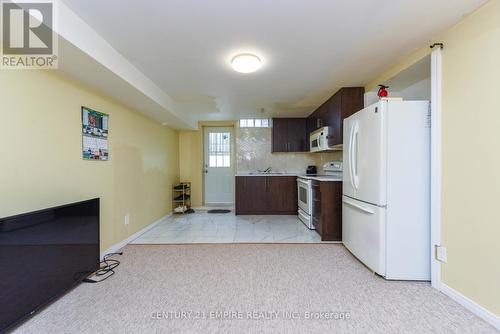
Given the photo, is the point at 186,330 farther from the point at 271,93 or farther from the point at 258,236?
the point at 271,93

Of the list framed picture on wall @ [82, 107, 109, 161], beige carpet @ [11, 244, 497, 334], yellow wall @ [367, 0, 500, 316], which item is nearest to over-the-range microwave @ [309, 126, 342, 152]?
yellow wall @ [367, 0, 500, 316]

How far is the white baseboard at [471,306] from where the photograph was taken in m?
1.46

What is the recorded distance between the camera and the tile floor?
3.16 metres

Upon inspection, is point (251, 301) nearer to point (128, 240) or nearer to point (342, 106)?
point (128, 240)

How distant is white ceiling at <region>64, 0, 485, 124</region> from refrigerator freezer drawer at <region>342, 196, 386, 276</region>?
5.02 ft

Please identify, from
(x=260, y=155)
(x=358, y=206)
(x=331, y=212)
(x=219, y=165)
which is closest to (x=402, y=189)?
(x=358, y=206)

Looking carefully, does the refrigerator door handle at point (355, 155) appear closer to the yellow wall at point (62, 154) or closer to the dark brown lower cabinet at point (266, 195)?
the dark brown lower cabinet at point (266, 195)

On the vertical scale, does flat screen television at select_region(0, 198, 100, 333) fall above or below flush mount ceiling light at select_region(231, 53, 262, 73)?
below

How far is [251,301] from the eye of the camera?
174 cm

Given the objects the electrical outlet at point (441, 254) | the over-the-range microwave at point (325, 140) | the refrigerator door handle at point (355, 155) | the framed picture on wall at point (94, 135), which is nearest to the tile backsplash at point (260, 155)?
the over-the-range microwave at point (325, 140)

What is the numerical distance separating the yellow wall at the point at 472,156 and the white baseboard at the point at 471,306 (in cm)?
3

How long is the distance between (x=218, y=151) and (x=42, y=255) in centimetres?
419

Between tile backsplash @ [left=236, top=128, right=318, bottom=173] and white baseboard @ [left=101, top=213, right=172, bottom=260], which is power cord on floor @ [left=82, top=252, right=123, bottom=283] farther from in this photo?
tile backsplash @ [left=236, top=128, right=318, bottom=173]

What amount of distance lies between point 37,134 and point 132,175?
148cm
